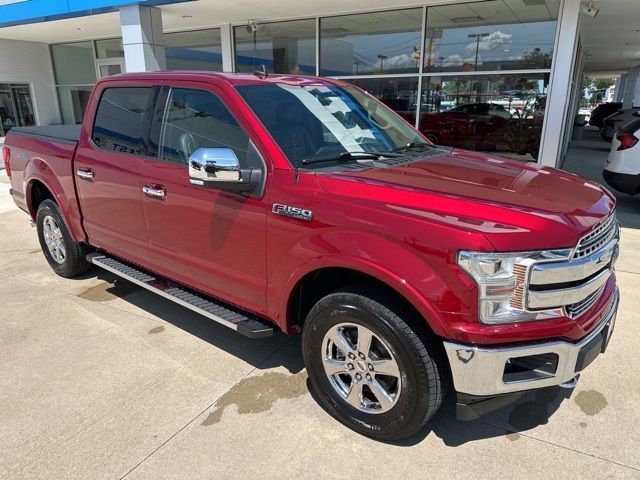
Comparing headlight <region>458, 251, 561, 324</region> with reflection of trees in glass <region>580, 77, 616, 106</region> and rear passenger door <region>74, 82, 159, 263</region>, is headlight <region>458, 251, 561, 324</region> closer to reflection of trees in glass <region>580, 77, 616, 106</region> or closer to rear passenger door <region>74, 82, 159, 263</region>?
rear passenger door <region>74, 82, 159, 263</region>

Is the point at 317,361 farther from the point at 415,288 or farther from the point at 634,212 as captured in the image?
the point at 634,212

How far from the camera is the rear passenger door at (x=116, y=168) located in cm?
366

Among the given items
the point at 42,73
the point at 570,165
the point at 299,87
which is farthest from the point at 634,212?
the point at 42,73

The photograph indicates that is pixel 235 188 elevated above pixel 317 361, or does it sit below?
above

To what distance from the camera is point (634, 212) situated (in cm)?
795

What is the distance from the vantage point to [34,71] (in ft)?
59.3

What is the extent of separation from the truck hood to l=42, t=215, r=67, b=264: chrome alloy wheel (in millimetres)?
3481

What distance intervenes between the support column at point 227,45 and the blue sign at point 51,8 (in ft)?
8.94

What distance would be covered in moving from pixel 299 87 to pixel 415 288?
1883mm

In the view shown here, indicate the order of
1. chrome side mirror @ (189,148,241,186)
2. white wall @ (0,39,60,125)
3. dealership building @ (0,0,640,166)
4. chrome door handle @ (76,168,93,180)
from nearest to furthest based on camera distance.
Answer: chrome side mirror @ (189,148,241,186), chrome door handle @ (76,168,93,180), dealership building @ (0,0,640,166), white wall @ (0,39,60,125)

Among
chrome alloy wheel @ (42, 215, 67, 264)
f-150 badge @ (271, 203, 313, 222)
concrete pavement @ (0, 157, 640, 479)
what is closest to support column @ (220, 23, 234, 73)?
chrome alloy wheel @ (42, 215, 67, 264)

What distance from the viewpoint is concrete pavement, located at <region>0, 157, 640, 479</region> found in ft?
8.14

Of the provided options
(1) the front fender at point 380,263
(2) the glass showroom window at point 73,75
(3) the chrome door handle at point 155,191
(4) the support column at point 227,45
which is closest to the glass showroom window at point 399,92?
(4) the support column at point 227,45

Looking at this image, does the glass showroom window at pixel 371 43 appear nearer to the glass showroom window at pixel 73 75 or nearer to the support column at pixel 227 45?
the support column at pixel 227 45
